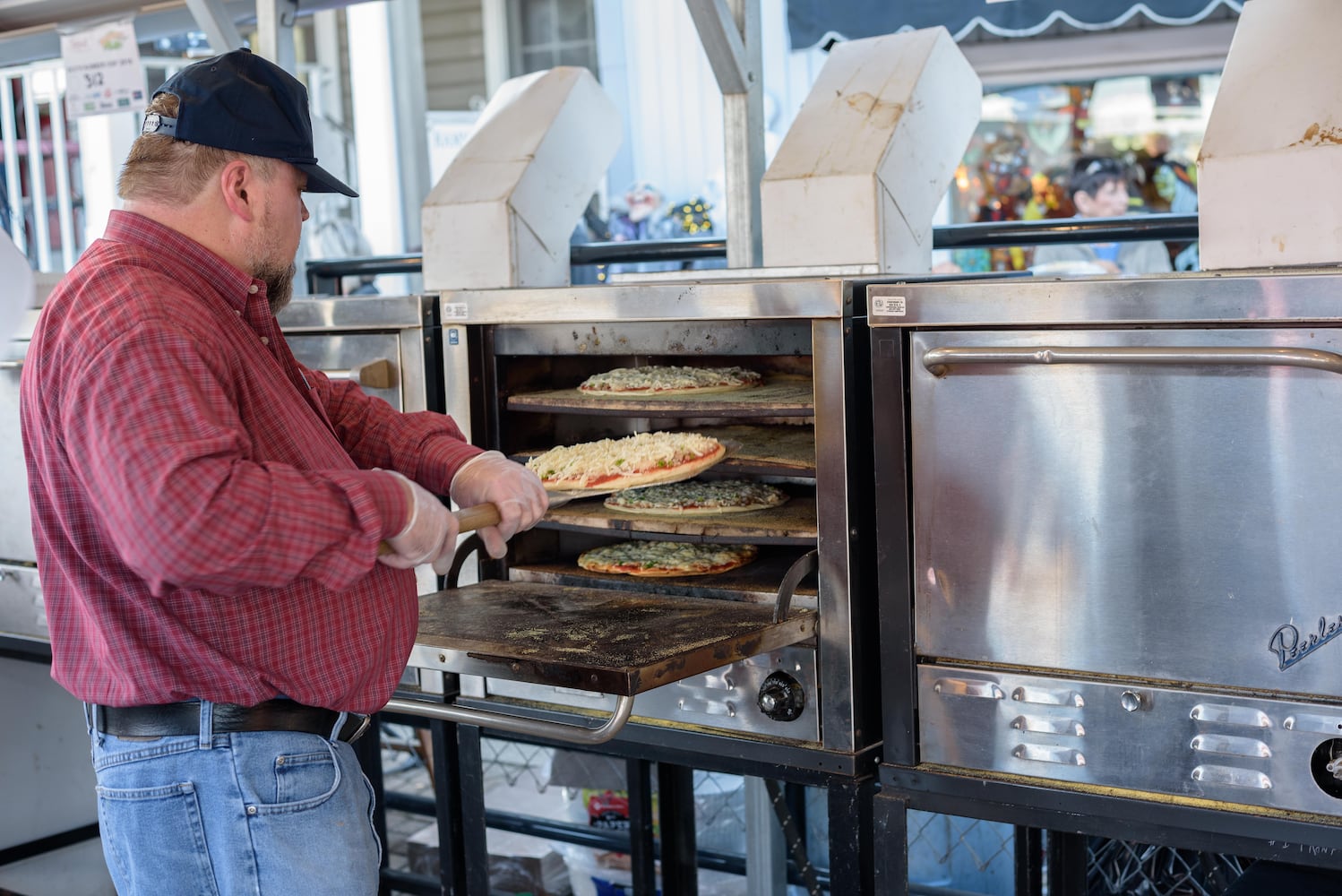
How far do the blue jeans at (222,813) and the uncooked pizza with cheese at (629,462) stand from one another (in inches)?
29.8

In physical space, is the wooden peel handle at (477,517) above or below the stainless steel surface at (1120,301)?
below

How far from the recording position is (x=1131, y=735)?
2072 millimetres

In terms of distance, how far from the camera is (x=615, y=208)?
7.95 meters

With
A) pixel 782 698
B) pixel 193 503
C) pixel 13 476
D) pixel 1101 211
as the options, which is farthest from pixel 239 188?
pixel 1101 211

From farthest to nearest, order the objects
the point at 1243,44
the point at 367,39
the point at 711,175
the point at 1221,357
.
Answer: the point at 367,39, the point at 711,175, the point at 1243,44, the point at 1221,357

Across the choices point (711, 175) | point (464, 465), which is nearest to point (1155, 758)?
point (464, 465)

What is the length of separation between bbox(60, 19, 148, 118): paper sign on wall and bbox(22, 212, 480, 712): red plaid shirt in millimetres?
2435

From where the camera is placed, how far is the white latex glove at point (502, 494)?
1.93 m

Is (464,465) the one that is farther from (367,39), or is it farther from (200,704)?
(367,39)

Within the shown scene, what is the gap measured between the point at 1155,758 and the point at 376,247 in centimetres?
799

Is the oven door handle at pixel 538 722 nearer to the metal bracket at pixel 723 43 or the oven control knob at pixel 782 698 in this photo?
the oven control knob at pixel 782 698

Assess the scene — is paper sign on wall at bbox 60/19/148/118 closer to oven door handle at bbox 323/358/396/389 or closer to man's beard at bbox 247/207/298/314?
oven door handle at bbox 323/358/396/389

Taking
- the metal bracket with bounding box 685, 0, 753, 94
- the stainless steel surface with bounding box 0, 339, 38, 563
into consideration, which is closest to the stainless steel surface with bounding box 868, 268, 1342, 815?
the metal bracket with bounding box 685, 0, 753, 94

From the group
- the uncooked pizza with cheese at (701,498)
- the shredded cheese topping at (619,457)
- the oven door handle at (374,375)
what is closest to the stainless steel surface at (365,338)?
the oven door handle at (374,375)
